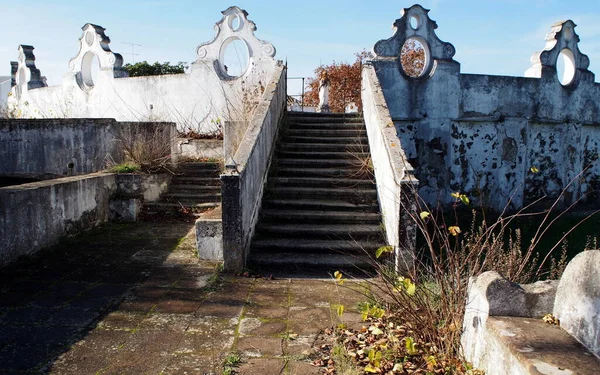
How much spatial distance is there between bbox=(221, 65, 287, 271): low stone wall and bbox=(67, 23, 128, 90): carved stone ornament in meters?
9.05

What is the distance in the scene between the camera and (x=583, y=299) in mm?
2568

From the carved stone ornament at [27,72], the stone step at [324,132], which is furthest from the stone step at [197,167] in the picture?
the carved stone ornament at [27,72]

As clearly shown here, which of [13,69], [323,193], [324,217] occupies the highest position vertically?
[13,69]

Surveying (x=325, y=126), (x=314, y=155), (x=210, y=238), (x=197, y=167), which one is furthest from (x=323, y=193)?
(x=197, y=167)

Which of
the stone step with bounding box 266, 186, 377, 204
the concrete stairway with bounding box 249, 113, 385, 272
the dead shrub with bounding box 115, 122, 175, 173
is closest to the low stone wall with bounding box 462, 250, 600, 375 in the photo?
the concrete stairway with bounding box 249, 113, 385, 272

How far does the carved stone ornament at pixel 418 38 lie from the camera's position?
1097 cm

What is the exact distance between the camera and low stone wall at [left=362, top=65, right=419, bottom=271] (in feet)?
17.8

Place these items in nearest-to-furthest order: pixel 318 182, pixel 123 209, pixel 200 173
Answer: pixel 318 182
pixel 123 209
pixel 200 173

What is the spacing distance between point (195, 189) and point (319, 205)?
3283 mm

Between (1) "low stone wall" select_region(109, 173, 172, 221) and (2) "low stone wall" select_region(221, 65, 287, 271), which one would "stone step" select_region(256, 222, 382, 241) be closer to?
(2) "low stone wall" select_region(221, 65, 287, 271)

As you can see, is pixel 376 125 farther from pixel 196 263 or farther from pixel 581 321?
pixel 581 321

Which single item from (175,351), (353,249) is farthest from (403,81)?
(175,351)

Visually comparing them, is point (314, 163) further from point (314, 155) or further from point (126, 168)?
point (126, 168)

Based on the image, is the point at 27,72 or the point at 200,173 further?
the point at 27,72
